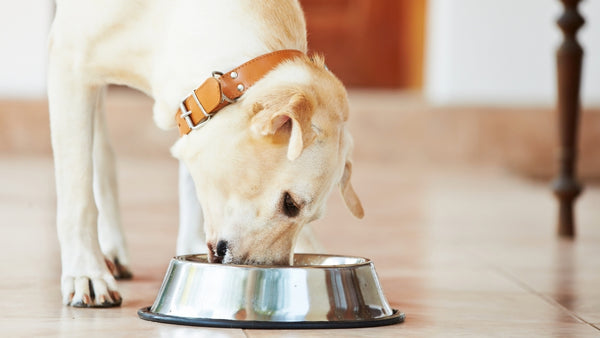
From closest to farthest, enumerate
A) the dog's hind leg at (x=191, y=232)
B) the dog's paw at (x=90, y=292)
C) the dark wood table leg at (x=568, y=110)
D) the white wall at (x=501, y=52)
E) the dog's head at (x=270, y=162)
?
1. the dog's head at (x=270, y=162)
2. the dog's paw at (x=90, y=292)
3. the dog's hind leg at (x=191, y=232)
4. the dark wood table leg at (x=568, y=110)
5. the white wall at (x=501, y=52)

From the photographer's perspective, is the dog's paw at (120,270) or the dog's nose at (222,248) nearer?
the dog's nose at (222,248)

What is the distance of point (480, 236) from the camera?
3.74 meters

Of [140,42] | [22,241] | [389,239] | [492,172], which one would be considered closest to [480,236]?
[389,239]

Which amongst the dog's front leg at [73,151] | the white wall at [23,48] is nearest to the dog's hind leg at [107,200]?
the dog's front leg at [73,151]

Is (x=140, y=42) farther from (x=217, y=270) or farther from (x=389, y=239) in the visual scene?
(x=389, y=239)

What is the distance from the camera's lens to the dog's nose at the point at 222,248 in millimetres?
2125

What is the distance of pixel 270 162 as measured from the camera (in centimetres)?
207

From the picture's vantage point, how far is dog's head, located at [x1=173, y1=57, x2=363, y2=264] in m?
2.05

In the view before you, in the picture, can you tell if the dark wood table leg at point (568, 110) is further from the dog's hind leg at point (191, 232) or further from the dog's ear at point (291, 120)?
the dog's ear at point (291, 120)

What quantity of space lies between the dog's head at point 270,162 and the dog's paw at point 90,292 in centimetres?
23

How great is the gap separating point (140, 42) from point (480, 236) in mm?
1795

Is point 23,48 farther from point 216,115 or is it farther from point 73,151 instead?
point 216,115

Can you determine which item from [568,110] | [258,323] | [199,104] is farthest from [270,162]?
[568,110]

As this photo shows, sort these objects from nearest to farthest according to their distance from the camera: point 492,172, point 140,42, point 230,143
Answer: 1. point 230,143
2. point 140,42
3. point 492,172
